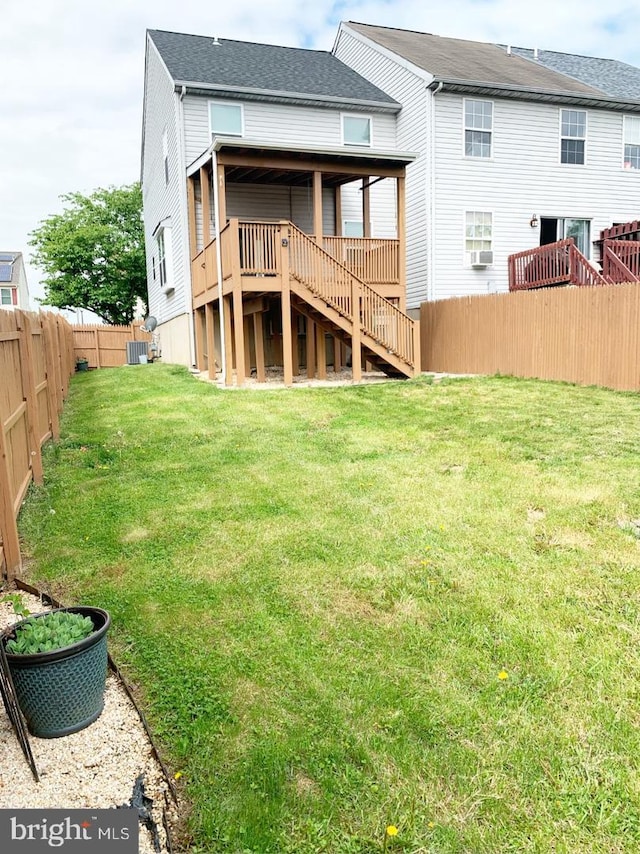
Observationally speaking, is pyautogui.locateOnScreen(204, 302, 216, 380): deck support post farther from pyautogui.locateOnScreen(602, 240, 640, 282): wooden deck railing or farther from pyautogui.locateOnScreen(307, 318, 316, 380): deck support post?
pyautogui.locateOnScreen(602, 240, 640, 282): wooden deck railing

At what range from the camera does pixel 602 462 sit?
623 cm

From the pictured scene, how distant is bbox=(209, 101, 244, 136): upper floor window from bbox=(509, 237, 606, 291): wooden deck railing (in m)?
7.94

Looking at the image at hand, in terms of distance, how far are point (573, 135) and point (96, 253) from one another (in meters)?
28.7

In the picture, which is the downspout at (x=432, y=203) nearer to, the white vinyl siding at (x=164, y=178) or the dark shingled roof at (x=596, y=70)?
the dark shingled roof at (x=596, y=70)

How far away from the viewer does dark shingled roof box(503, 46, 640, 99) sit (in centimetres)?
1952

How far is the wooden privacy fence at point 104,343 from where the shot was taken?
79.8 ft

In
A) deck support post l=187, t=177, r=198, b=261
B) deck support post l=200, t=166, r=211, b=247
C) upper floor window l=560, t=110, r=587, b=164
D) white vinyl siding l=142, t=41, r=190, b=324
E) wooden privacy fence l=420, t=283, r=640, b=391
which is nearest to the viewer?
wooden privacy fence l=420, t=283, r=640, b=391

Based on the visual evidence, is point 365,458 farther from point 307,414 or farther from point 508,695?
point 508,695

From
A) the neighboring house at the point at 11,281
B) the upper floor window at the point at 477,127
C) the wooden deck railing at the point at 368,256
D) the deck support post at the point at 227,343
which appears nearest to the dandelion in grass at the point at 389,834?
the deck support post at the point at 227,343

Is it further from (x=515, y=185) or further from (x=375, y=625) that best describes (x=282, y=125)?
(x=375, y=625)

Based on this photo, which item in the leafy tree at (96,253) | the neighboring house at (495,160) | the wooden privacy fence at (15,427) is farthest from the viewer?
the leafy tree at (96,253)

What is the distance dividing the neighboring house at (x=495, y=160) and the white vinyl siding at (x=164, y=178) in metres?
6.23

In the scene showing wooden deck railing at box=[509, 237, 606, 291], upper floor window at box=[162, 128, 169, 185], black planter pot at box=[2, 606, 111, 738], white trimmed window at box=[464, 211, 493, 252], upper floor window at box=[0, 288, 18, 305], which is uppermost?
upper floor window at box=[162, 128, 169, 185]

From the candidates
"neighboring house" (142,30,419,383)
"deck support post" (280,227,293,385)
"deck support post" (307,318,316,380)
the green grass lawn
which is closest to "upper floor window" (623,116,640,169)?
"neighboring house" (142,30,419,383)
